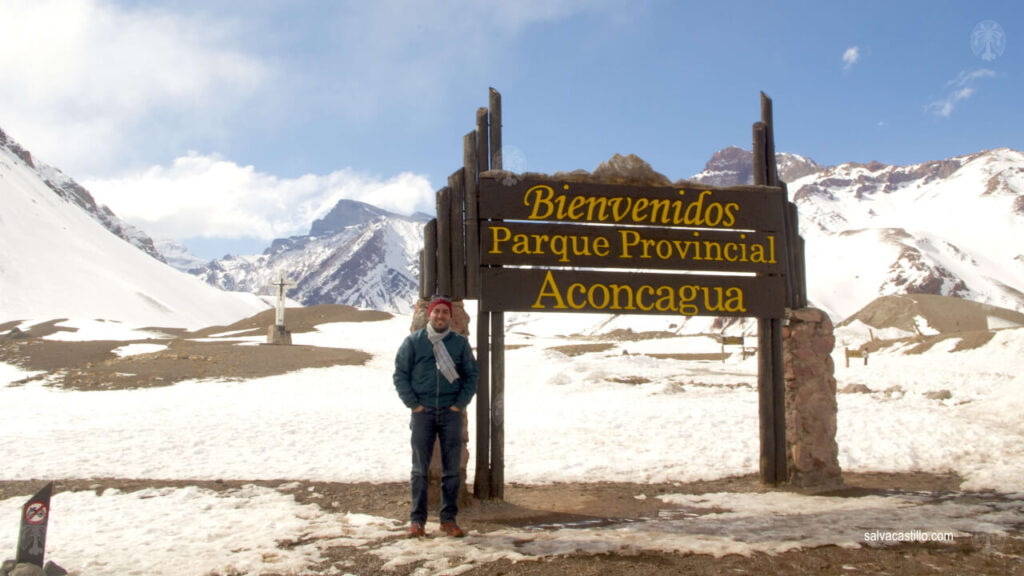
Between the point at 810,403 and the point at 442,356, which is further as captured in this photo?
the point at 810,403

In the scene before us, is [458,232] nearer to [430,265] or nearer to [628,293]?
[430,265]

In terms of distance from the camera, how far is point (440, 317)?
6.34 m

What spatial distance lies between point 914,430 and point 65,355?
33.3 metres

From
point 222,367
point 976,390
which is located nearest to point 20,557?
point 976,390

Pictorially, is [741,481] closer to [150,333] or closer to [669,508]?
[669,508]

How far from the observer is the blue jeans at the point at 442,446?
20.2 feet

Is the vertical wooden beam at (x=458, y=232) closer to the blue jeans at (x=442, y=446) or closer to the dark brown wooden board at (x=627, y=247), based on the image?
the dark brown wooden board at (x=627, y=247)

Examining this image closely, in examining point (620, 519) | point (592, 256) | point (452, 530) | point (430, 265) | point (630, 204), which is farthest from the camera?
point (630, 204)

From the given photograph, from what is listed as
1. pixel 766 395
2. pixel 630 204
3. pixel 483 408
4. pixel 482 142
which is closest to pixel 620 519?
pixel 483 408

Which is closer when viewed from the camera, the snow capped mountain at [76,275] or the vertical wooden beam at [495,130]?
the vertical wooden beam at [495,130]

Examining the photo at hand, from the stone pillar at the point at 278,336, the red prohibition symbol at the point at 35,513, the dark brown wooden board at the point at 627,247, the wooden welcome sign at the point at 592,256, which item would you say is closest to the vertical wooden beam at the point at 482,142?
the wooden welcome sign at the point at 592,256

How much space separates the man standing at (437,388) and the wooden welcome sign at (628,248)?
153 cm

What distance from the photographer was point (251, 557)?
5.41 m

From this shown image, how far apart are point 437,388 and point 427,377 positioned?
0.48 ft
